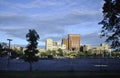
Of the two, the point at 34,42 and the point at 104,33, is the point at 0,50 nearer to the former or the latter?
the point at 34,42

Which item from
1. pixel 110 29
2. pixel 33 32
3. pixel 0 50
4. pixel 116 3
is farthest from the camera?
pixel 0 50

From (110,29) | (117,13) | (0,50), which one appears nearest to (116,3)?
(117,13)

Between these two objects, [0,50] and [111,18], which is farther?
[0,50]

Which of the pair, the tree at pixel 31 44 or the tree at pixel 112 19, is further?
the tree at pixel 31 44

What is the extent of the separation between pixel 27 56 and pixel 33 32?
4.97 metres

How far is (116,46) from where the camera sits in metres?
34.8

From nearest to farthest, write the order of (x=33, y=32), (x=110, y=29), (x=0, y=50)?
(x=110, y=29)
(x=33, y=32)
(x=0, y=50)

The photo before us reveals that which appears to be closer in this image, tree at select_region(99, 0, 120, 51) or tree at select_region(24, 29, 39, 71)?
tree at select_region(99, 0, 120, 51)

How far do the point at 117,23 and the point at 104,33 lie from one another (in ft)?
9.31

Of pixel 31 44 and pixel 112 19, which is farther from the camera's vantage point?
pixel 31 44

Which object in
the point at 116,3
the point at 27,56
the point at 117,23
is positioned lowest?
the point at 27,56

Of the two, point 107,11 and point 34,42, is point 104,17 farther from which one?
point 34,42

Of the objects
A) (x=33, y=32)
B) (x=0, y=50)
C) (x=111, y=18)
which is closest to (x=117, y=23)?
(x=111, y=18)

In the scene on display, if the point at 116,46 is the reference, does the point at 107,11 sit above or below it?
above
